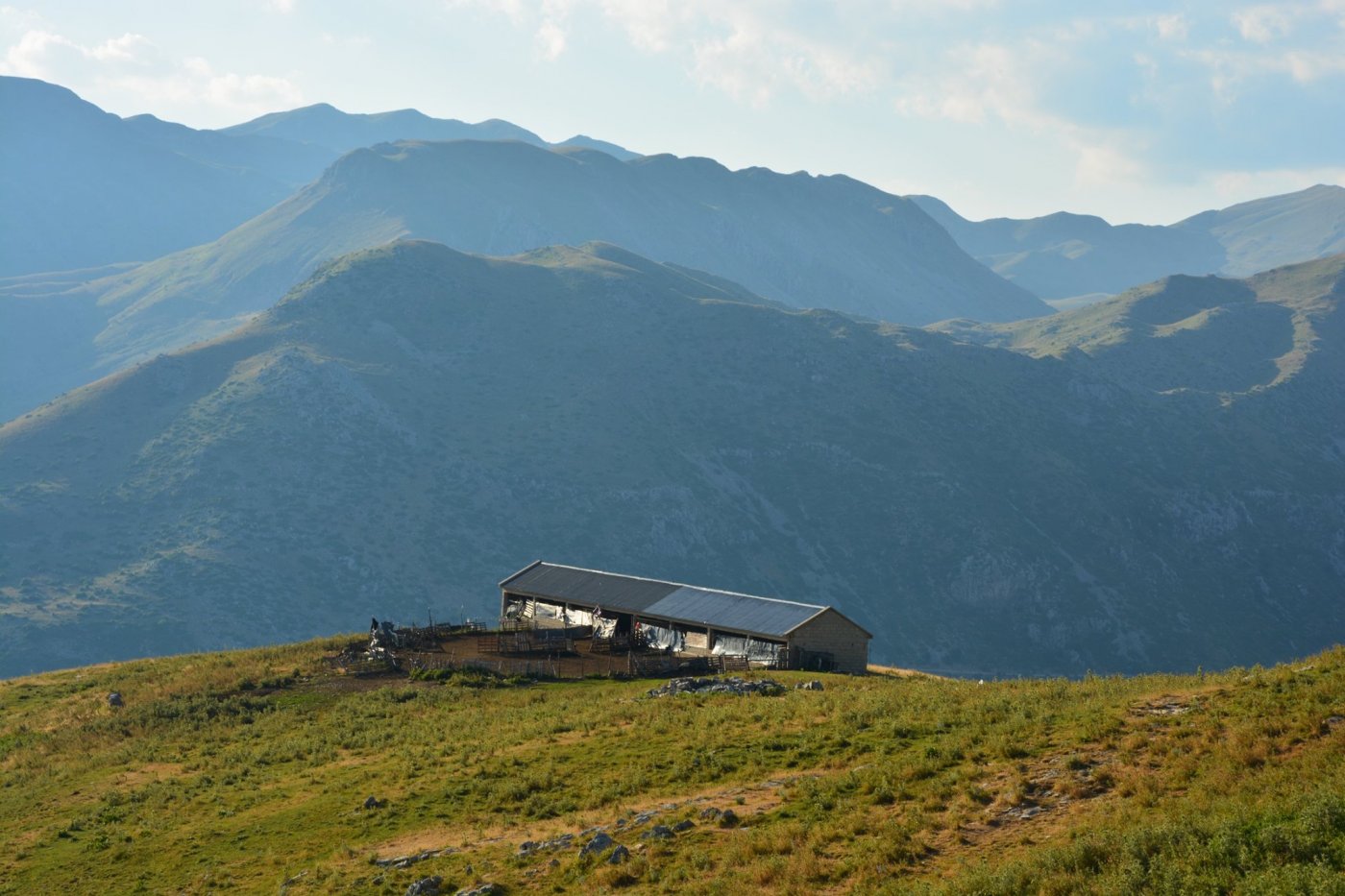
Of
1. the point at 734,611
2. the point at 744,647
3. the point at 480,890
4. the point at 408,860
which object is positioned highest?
the point at 480,890

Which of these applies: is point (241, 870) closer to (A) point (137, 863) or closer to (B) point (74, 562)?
(A) point (137, 863)

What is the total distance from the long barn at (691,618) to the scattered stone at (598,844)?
99.6 ft

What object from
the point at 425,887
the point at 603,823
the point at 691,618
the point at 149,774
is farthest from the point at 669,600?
the point at 425,887

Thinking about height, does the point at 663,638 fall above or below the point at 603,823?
below

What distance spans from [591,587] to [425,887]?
43367 mm

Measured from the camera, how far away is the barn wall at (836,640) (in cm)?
5612

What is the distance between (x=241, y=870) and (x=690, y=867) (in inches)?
514

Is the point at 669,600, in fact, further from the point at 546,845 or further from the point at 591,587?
the point at 546,845

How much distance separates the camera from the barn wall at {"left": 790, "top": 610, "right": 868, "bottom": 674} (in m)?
56.1

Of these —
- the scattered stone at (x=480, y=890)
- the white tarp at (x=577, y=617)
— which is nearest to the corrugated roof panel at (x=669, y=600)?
the white tarp at (x=577, y=617)

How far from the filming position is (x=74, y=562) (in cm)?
16238

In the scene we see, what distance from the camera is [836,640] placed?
187 ft

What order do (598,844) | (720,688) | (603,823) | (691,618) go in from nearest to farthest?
(598,844)
(603,823)
(720,688)
(691,618)

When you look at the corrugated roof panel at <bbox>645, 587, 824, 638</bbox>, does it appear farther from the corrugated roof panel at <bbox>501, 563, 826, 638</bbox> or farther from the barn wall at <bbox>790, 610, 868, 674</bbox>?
the barn wall at <bbox>790, 610, 868, 674</bbox>
